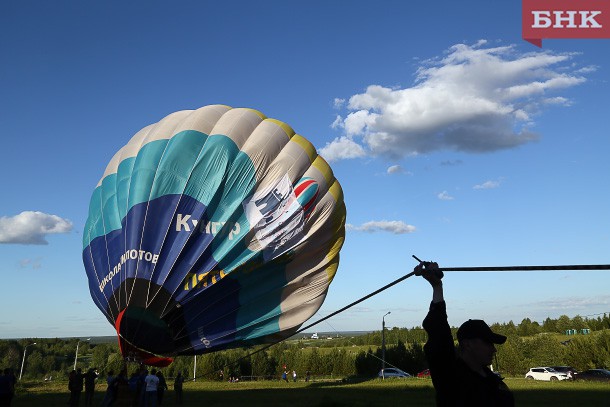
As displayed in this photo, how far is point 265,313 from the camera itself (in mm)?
14906

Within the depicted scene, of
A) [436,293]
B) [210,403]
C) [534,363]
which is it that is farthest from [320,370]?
[436,293]

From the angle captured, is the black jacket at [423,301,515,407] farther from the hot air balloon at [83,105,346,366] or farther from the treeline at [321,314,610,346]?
the treeline at [321,314,610,346]

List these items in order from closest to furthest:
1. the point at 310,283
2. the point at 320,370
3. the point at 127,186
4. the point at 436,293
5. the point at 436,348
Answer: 1. the point at 436,348
2. the point at 436,293
3. the point at 127,186
4. the point at 310,283
5. the point at 320,370

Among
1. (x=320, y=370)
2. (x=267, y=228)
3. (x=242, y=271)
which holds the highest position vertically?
(x=267, y=228)

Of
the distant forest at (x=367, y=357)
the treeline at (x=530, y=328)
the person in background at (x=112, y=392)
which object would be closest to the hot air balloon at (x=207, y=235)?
the person in background at (x=112, y=392)

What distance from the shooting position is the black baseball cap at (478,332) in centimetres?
294

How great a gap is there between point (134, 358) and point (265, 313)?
10.6ft

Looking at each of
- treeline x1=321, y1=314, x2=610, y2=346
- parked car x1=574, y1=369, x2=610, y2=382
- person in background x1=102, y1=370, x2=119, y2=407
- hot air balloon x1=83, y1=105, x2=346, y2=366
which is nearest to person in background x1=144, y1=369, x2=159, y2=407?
person in background x1=102, y1=370, x2=119, y2=407

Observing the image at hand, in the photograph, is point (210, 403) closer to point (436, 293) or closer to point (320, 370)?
point (436, 293)

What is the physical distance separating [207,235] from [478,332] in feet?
36.5

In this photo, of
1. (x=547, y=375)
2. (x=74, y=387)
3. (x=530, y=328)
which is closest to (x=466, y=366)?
(x=74, y=387)

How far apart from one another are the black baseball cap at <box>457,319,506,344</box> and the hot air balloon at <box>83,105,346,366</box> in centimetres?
1095

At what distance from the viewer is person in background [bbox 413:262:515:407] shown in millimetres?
2873

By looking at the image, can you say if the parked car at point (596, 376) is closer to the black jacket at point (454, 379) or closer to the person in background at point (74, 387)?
the person in background at point (74, 387)
